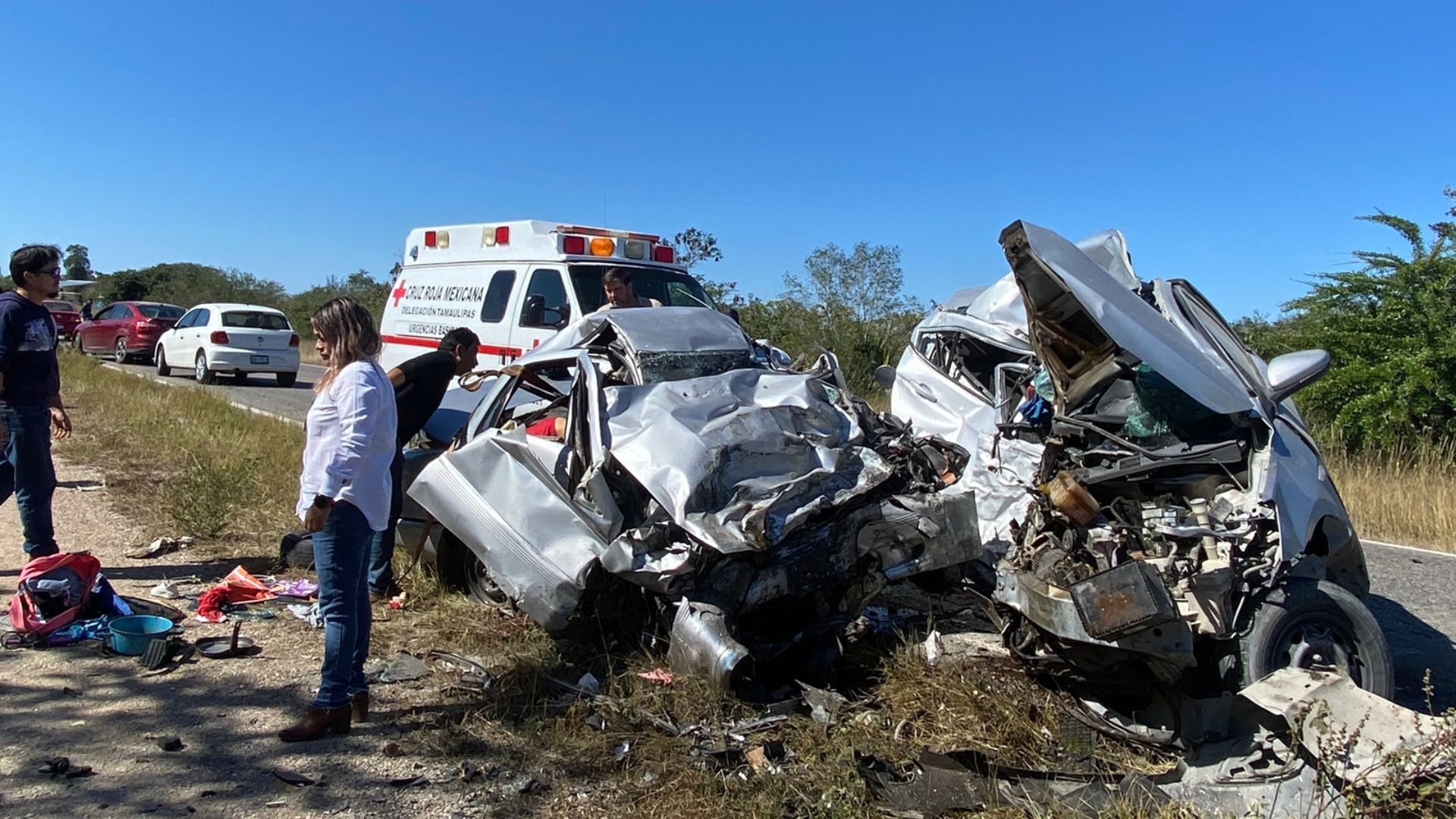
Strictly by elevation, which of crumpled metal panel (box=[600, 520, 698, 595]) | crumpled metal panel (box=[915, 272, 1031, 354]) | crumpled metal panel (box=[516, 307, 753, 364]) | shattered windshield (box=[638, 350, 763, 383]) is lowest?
crumpled metal panel (box=[600, 520, 698, 595])

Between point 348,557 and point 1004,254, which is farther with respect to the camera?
point 1004,254

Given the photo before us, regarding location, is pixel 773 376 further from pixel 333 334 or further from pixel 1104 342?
pixel 333 334

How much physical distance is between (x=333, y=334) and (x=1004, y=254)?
2.78 metres

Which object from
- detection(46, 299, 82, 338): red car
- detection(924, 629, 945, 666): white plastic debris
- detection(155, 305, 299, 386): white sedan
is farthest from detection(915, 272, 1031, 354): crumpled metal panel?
detection(46, 299, 82, 338): red car

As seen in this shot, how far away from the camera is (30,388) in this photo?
5684 mm

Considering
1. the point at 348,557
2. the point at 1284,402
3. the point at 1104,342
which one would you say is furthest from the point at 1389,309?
the point at 348,557

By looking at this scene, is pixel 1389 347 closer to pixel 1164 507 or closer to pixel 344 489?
pixel 1164 507

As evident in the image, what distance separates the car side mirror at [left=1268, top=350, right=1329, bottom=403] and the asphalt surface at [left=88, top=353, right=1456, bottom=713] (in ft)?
4.11

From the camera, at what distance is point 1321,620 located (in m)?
3.94

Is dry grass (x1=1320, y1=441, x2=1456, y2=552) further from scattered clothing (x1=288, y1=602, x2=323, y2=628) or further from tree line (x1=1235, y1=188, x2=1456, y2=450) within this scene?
scattered clothing (x1=288, y1=602, x2=323, y2=628)

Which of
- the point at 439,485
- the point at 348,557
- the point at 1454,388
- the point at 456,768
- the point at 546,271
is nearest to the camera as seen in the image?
the point at 456,768

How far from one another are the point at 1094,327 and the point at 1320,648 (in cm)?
158

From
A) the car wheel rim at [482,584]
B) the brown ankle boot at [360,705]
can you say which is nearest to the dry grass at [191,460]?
the car wheel rim at [482,584]

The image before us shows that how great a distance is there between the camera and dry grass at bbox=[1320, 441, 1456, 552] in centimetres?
822
